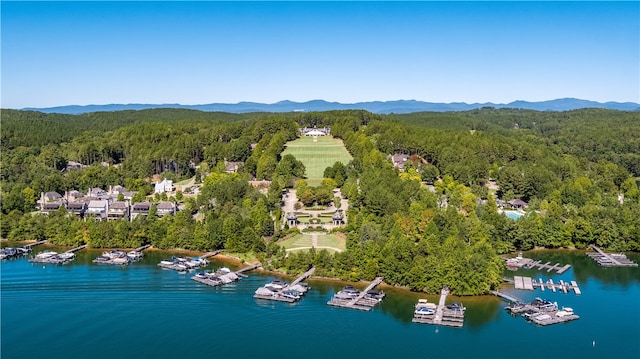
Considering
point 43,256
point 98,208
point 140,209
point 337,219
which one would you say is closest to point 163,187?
point 140,209

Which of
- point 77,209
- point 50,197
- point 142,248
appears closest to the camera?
point 142,248

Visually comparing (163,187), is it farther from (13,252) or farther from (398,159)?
(398,159)

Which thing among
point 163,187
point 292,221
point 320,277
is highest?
point 163,187

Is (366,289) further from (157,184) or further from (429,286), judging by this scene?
(157,184)

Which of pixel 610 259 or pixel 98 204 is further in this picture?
pixel 98 204

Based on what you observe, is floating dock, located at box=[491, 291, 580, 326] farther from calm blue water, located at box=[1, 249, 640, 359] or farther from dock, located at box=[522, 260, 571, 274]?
dock, located at box=[522, 260, 571, 274]

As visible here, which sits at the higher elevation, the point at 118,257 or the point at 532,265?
the point at 532,265

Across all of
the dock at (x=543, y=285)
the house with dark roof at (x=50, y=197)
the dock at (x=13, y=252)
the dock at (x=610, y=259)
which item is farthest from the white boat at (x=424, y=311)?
the house with dark roof at (x=50, y=197)
